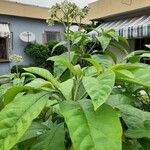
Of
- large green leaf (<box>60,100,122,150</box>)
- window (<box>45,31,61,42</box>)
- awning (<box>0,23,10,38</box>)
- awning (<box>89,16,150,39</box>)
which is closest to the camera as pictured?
large green leaf (<box>60,100,122,150</box>)

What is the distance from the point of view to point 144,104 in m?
1.48

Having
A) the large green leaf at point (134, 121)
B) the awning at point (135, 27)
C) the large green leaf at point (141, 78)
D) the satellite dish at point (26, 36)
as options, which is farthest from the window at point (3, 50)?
the large green leaf at point (141, 78)

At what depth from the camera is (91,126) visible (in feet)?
2.73

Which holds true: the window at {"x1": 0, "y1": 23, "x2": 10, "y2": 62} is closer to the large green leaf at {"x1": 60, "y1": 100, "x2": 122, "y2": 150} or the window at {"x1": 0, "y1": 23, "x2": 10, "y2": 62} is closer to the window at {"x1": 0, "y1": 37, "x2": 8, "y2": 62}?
the window at {"x1": 0, "y1": 37, "x2": 8, "y2": 62}

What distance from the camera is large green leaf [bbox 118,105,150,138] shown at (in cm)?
102

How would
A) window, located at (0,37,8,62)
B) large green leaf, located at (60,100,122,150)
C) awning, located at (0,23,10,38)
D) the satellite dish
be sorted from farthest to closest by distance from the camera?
the satellite dish < window, located at (0,37,8,62) < awning, located at (0,23,10,38) < large green leaf, located at (60,100,122,150)

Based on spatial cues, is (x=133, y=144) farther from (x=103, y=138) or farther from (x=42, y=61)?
(x=42, y=61)

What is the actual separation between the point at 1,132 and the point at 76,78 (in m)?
0.30

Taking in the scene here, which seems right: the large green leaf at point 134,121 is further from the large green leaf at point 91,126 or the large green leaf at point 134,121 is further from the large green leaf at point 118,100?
the large green leaf at point 91,126

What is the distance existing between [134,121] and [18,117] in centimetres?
36

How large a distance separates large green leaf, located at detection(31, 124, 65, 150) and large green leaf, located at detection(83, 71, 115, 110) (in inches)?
7.1

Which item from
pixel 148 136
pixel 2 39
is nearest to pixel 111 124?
pixel 148 136

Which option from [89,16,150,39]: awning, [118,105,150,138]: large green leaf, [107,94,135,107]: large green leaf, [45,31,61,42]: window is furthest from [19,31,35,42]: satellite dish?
[118,105,150,138]: large green leaf

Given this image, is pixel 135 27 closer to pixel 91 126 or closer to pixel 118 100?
pixel 118 100
